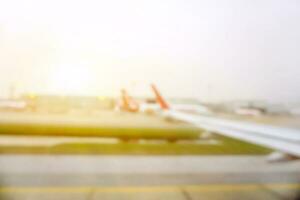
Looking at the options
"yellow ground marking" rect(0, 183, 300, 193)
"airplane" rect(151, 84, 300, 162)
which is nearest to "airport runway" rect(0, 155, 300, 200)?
"yellow ground marking" rect(0, 183, 300, 193)

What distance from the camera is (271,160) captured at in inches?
54.3

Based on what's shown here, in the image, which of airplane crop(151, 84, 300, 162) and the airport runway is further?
the airport runway

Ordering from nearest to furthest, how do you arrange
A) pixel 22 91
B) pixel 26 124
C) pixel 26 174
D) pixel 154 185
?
pixel 154 185 < pixel 26 174 < pixel 26 124 < pixel 22 91

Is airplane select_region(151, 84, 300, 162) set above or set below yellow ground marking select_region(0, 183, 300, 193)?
above

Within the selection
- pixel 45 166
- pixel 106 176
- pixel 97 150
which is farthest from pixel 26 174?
pixel 97 150

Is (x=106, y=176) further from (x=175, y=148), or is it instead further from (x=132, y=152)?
(x=175, y=148)

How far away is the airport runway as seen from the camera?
1.64 m

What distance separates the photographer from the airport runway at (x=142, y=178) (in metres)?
1.64

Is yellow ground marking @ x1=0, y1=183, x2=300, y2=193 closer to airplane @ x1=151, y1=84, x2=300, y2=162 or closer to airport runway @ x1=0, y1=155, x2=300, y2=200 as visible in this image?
airport runway @ x1=0, y1=155, x2=300, y2=200

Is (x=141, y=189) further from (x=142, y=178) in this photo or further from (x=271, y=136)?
(x=271, y=136)

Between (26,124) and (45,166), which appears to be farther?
(26,124)

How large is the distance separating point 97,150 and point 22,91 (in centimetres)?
103

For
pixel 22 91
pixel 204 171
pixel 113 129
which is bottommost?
pixel 204 171

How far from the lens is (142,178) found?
6.34ft
